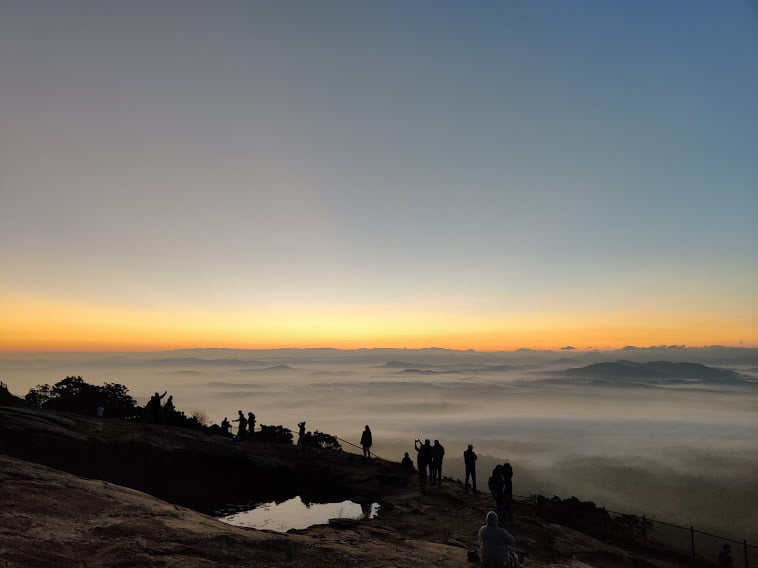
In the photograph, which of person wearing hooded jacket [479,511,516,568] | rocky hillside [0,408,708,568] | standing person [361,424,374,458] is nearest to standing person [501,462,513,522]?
rocky hillside [0,408,708,568]

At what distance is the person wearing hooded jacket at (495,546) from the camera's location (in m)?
9.95

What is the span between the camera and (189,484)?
24281 mm

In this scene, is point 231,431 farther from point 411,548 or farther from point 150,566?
point 150,566

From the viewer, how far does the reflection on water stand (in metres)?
18.6

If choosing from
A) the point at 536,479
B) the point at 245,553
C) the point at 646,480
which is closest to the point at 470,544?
the point at 245,553

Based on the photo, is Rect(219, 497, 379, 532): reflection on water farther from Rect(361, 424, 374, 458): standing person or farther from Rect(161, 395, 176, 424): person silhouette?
Rect(161, 395, 176, 424): person silhouette

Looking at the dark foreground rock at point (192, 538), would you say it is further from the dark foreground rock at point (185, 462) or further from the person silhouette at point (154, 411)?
the person silhouette at point (154, 411)

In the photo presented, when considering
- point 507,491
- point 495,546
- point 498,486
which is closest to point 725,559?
point 507,491

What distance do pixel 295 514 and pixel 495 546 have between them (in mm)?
13177

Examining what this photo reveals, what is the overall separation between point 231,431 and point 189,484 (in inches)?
430

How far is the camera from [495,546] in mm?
9977

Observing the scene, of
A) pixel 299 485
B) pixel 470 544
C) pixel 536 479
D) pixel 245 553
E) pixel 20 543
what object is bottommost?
pixel 536 479

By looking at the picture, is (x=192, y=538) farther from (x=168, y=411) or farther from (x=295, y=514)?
(x=168, y=411)

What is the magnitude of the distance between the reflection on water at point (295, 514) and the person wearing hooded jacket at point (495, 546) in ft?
31.5
